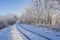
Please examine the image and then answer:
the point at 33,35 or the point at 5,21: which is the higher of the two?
the point at 33,35

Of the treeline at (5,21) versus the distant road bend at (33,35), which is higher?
the distant road bend at (33,35)

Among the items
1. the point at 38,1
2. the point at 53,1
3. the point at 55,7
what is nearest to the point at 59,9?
the point at 55,7

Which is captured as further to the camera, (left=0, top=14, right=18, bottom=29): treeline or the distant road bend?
(left=0, top=14, right=18, bottom=29): treeline

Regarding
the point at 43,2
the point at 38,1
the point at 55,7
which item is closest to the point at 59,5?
the point at 55,7

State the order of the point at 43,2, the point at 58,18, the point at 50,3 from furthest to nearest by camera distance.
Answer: the point at 43,2 → the point at 50,3 → the point at 58,18

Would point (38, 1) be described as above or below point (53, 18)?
above

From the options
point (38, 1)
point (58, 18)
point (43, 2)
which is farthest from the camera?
point (38, 1)

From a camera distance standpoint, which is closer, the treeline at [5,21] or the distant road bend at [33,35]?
the distant road bend at [33,35]

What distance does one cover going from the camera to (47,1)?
3559 cm

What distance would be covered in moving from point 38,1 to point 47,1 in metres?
6.14

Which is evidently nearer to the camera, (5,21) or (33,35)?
(33,35)

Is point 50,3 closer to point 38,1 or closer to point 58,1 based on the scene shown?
point 58,1

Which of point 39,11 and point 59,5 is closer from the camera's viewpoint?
point 59,5

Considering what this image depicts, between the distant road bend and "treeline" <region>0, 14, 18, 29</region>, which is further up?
the distant road bend
